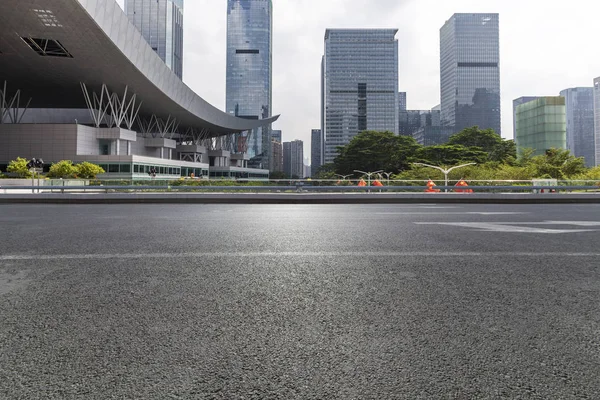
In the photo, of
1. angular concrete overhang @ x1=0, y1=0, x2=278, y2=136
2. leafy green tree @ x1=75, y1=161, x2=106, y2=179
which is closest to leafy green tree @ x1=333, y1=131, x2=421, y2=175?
angular concrete overhang @ x1=0, y1=0, x2=278, y2=136

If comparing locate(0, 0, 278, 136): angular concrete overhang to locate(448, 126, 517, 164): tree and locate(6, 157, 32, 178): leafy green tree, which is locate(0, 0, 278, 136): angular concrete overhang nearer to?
locate(6, 157, 32, 178): leafy green tree

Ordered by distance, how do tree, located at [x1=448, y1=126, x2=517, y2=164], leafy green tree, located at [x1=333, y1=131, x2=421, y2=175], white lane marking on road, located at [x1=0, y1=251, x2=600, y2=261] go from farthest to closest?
1. leafy green tree, located at [x1=333, y1=131, x2=421, y2=175]
2. tree, located at [x1=448, y1=126, x2=517, y2=164]
3. white lane marking on road, located at [x1=0, y1=251, x2=600, y2=261]

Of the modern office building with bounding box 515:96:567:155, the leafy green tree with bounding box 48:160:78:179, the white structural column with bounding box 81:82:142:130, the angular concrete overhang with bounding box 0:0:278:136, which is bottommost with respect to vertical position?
the leafy green tree with bounding box 48:160:78:179

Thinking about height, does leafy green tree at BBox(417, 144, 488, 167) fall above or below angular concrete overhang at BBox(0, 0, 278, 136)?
below

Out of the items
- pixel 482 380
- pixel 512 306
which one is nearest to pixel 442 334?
pixel 482 380

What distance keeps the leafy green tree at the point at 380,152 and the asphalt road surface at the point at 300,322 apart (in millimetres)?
79397

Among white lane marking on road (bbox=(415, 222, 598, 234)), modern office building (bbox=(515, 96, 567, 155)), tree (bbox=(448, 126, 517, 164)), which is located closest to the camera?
white lane marking on road (bbox=(415, 222, 598, 234))

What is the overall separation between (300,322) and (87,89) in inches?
2568

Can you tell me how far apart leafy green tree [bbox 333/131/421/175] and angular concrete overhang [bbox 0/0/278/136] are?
34.4 meters

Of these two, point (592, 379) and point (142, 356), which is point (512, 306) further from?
point (142, 356)

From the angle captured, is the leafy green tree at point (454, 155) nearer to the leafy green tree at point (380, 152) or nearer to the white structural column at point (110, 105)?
the leafy green tree at point (380, 152)

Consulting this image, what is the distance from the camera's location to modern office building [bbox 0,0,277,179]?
4112 centimetres

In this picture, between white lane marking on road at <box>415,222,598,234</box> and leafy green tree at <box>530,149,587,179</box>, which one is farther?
leafy green tree at <box>530,149,587,179</box>

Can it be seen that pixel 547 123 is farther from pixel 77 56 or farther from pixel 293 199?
pixel 293 199
